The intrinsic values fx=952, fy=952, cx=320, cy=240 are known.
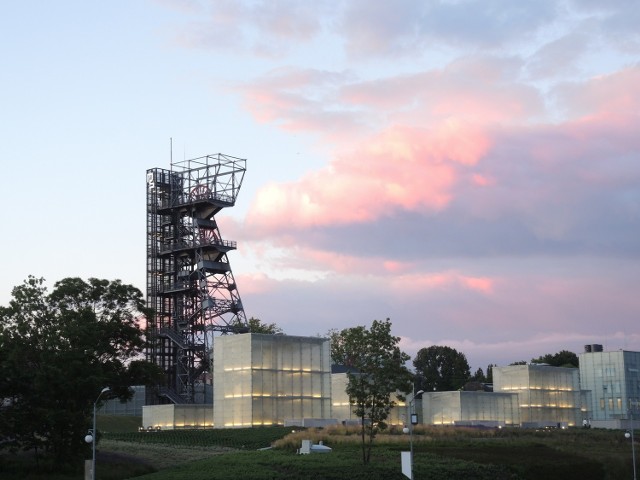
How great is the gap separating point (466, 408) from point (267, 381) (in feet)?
125

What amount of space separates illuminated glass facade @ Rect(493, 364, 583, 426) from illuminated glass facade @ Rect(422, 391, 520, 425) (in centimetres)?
621

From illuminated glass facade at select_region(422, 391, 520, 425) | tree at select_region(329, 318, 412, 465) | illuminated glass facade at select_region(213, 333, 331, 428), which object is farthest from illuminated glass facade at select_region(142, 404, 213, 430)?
tree at select_region(329, 318, 412, 465)

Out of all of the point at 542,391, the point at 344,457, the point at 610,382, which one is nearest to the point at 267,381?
the point at 344,457

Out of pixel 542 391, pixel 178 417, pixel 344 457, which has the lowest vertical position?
pixel 344 457

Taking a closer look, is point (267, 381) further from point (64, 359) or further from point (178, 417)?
point (64, 359)

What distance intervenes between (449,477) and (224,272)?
279 feet

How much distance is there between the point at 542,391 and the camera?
527ft

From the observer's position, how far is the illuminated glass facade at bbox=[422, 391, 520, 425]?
468 ft

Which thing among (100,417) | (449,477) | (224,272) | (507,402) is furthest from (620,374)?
(449,477)

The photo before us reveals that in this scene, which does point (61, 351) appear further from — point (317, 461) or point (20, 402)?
point (317, 461)

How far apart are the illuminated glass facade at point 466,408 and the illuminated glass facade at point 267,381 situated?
1039 inches

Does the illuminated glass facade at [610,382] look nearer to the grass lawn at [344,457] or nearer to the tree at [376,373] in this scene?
the grass lawn at [344,457]

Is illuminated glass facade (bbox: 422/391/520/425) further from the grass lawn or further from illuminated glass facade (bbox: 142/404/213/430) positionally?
illuminated glass facade (bbox: 142/404/213/430)

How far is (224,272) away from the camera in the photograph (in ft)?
501
